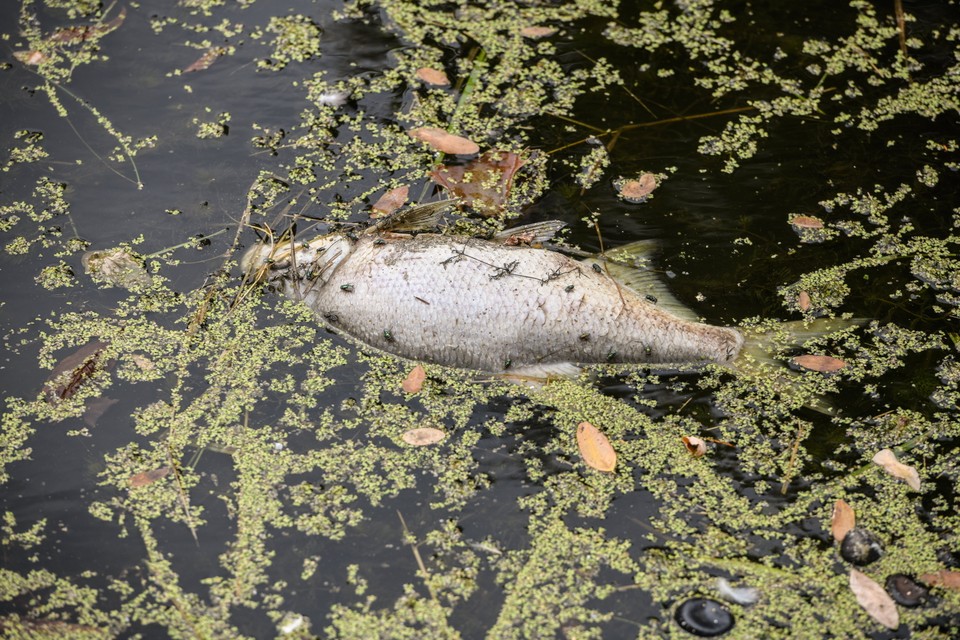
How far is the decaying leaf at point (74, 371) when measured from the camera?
9.44 feet

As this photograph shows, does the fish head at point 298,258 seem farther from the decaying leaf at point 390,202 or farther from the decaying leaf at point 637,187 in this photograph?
the decaying leaf at point 637,187

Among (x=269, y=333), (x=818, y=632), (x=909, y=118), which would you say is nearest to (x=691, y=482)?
(x=818, y=632)

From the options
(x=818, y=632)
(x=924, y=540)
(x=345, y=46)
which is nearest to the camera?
(x=818, y=632)

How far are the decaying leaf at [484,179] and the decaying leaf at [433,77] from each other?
520 mm

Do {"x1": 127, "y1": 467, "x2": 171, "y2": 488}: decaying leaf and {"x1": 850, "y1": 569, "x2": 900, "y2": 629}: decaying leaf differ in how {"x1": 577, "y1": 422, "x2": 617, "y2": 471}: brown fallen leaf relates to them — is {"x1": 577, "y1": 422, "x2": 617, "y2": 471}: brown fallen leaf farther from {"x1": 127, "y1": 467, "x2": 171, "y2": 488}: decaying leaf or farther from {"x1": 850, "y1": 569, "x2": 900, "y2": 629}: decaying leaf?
{"x1": 127, "y1": 467, "x2": 171, "y2": 488}: decaying leaf

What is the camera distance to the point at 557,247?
10.8 ft

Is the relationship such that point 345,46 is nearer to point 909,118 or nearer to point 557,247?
point 557,247

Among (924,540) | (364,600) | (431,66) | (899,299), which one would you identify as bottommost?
(364,600)

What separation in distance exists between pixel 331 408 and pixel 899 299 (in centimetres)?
210

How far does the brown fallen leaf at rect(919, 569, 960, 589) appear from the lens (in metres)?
2.45

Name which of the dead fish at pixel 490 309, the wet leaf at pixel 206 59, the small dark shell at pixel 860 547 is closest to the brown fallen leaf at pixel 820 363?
the dead fish at pixel 490 309

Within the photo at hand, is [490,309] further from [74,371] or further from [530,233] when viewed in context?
[74,371]

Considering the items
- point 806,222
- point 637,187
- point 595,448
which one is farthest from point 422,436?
point 806,222

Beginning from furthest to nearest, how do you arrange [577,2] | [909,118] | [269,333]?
[577,2], [909,118], [269,333]
